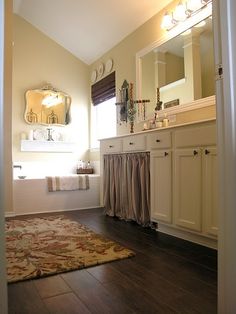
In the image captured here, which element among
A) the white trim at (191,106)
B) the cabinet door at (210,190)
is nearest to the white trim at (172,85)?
the white trim at (191,106)

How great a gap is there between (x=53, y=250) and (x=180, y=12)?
8.78ft

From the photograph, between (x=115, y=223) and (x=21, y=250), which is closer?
(x=21, y=250)

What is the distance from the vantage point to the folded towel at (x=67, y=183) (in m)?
3.68

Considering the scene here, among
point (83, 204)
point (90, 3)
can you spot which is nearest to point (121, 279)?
point (83, 204)

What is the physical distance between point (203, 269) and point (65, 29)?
4070 millimetres

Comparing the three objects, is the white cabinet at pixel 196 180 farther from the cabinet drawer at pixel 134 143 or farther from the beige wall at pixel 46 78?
the beige wall at pixel 46 78

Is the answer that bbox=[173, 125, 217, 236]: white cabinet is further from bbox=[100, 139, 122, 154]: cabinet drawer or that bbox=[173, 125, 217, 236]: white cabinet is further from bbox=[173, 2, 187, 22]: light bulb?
bbox=[173, 2, 187, 22]: light bulb

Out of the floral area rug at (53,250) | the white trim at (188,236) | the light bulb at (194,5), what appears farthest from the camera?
the light bulb at (194,5)

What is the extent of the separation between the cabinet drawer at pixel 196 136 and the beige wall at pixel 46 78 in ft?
9.42

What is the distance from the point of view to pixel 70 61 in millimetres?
4887

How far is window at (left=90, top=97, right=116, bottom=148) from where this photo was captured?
450 cm

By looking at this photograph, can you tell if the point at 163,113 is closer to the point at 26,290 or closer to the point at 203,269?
the point at 203,269

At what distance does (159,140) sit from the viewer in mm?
2535

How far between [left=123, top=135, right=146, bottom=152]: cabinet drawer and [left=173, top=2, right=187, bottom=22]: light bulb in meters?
1.34
